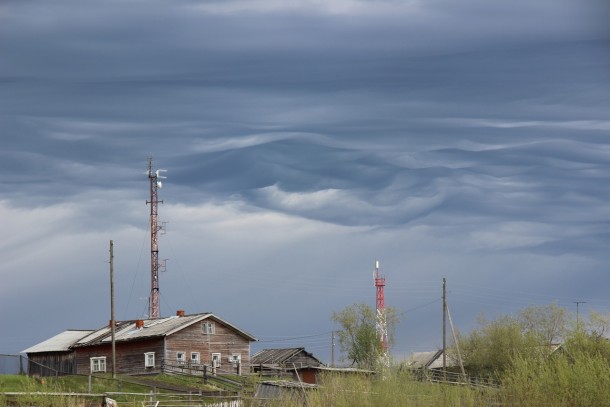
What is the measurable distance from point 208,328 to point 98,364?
7.72m

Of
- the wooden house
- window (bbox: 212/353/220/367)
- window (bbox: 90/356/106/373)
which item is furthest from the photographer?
window (bbox: 90/356/106/373)

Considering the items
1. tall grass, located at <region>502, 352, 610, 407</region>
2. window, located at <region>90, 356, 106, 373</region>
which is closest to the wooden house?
window, located at <region>90, 356, 106, 373</region>

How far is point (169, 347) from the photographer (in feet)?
201

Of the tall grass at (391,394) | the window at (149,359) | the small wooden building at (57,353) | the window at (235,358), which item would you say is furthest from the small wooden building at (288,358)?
the tall grass at (391,394)

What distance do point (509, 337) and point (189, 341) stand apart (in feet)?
79.5

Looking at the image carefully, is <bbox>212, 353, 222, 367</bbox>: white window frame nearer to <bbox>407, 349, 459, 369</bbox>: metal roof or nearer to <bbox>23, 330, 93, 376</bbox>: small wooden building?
<bbox>23, 330, 93, 376</bbox>: small wooden building

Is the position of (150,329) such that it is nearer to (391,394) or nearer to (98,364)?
(98,364)

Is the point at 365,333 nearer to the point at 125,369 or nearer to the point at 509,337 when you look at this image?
the point at 509,337

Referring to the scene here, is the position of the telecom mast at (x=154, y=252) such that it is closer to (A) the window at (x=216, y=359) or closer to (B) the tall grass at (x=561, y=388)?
(A) the window at (x=216, y=359)

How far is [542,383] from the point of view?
2841cm

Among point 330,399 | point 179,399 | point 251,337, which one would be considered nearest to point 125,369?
point 251,337

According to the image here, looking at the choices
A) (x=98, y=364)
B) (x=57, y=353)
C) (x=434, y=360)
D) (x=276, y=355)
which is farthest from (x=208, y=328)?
(x=434, y=360)

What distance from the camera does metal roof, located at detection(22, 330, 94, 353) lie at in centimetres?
6880

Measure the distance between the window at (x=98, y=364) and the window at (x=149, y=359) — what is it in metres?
4.02
